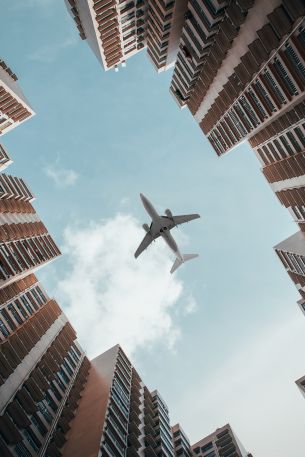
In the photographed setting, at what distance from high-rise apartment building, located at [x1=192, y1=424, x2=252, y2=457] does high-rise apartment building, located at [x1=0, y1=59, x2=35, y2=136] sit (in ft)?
263

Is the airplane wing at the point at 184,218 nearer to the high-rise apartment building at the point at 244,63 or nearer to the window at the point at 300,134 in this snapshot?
the high-rise apartment building at the point at 244,63

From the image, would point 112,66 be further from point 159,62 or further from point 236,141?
point 236,141

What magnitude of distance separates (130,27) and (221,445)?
91845 mm

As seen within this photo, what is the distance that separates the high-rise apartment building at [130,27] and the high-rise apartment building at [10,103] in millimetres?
17456

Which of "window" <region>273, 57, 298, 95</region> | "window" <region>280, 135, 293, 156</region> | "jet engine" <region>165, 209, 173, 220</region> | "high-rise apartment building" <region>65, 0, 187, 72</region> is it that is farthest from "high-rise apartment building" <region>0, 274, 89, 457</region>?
"window" <region>280, 135, 293, 156</region>

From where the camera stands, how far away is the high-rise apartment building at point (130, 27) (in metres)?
66.9

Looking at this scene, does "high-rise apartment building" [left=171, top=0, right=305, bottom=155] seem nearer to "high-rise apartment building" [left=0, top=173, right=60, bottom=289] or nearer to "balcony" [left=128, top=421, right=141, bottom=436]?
"high-rise apartment building" [left=0, top=173, right=60, bottom=289]

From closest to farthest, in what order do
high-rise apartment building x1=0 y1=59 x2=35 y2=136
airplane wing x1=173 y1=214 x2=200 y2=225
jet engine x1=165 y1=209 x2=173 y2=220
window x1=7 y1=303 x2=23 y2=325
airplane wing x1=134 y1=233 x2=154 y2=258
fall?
window x1=7 y1=303 x2=23 y2=325, airplane wing x1=173 y1=214 x2=200 y2=225, jet engine x1=165 y1=209 x2=173 y2=220, airplane wing x1=134 y1=233 x2=154 y2=258, high-rise apartment building x1=0 y1=59 x2=35 y2=136

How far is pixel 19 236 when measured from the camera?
76688 mm

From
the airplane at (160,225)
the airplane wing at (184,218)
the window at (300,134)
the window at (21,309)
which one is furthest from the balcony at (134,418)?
the window at (300,134)

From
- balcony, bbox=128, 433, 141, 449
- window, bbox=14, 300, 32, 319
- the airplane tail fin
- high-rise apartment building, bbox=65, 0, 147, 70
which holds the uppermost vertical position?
high-rise apartment building, bbox=65, 0, 147, 70

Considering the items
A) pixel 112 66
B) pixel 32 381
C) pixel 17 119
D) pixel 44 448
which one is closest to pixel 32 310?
pixel 32 381

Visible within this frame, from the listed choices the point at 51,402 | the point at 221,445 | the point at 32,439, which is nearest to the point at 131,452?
the point at 51,402

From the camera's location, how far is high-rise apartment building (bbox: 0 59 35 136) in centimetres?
8631
